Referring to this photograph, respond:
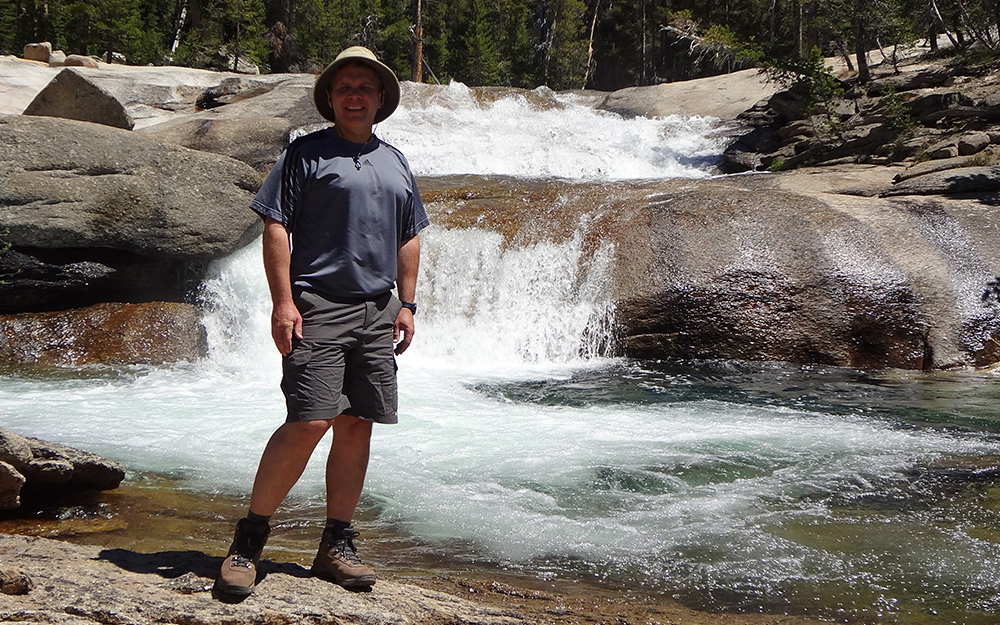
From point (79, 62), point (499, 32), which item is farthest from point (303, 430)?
point (499, 32)

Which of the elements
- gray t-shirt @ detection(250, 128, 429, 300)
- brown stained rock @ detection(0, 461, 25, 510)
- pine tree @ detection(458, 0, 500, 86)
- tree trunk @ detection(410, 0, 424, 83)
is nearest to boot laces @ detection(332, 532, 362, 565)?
gray t-shirt @ detection(250, 128, 429, 300)

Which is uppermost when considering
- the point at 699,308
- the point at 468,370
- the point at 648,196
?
the point at 648,196

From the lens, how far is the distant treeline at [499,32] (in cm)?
1702

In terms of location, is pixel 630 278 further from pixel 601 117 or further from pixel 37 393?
pixel 601 117

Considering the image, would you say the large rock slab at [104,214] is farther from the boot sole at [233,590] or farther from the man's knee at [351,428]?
the boot sole at [233,590]

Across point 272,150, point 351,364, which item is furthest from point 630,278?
point 272,150

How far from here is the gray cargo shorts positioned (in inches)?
104

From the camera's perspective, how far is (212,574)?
105 inches

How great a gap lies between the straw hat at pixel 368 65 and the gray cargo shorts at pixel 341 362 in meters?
0.67

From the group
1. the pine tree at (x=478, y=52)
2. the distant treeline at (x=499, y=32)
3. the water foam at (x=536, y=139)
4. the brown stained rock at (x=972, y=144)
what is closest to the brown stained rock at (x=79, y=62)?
the distant treeline at (x=499, y=32)

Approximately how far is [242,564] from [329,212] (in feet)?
3.59

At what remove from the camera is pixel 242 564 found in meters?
2.55

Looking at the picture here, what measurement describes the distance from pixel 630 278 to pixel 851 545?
5.33 meters

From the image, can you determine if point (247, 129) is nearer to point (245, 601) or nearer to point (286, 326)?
point (286, 326)
